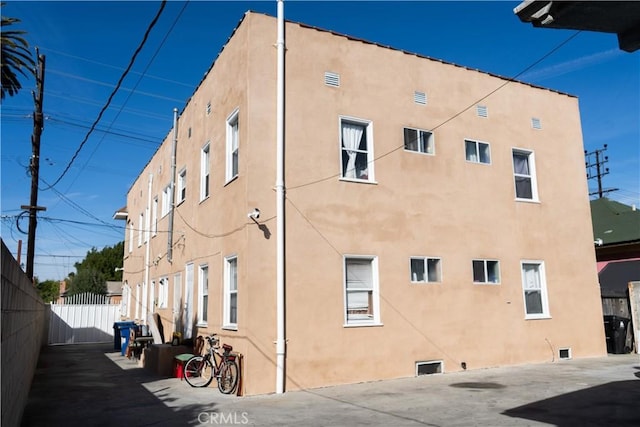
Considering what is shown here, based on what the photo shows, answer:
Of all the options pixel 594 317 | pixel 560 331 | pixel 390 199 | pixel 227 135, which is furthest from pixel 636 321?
pixel 227 135

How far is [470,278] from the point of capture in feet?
41.8

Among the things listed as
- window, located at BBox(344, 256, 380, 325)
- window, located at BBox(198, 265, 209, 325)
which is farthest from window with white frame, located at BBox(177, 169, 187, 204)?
window, located at BBox(344, 256, 380, 325)

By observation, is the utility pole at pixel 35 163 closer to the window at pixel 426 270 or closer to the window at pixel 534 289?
the window at pixel 426 270

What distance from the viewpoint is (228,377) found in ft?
33.2

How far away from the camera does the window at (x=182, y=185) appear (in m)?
16.2

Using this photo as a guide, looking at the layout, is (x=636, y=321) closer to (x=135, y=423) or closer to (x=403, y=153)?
(x=403, y=153)

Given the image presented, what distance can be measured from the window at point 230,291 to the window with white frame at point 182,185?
17.0 feet

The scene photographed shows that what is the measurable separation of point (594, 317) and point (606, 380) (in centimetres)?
491

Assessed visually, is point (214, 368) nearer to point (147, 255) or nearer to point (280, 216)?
point (280, 216)

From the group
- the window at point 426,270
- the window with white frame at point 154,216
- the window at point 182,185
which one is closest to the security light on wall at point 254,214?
the window at point 426,270

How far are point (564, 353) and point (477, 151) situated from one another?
5977 mm

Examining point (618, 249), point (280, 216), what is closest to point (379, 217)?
point (280, 216)

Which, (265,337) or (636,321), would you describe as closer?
(265,337)

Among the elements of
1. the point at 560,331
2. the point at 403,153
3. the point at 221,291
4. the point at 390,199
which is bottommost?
the point at 560,331
